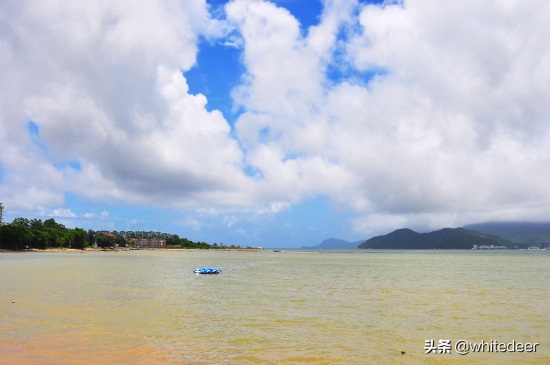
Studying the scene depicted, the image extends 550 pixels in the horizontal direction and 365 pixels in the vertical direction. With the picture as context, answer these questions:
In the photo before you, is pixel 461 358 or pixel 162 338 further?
pixel 162 338

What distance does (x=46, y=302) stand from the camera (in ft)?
108

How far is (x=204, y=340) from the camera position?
69.8 feet

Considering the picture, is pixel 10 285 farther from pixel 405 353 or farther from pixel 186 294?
pixel 405 353

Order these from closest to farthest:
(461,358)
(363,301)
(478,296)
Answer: (461,358) < (363,301) < (478,296)

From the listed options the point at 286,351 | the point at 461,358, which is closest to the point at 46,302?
the point at 286,351

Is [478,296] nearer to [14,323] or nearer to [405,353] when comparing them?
[405,353]

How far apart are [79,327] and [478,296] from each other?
3613 centimetres

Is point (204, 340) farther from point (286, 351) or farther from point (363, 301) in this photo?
point (363, 301)

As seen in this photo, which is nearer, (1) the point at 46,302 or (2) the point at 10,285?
(1) the point at 46,302

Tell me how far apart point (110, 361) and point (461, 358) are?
15.9 m

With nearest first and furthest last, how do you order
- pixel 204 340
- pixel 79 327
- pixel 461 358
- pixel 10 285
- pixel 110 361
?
pixel 110 361, pixel 461 358, pixel 204 340, pixel 79 327, pixel 10 285

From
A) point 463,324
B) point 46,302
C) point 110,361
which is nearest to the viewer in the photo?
point 110,361

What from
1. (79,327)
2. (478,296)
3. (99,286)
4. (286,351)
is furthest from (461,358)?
(99,286)

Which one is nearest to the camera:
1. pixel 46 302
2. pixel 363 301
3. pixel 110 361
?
pixel 110 361
